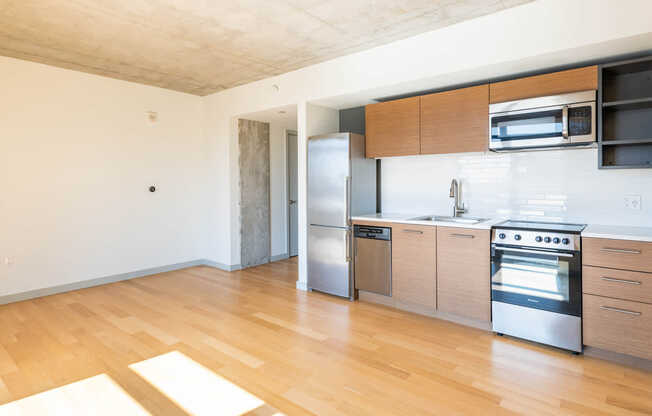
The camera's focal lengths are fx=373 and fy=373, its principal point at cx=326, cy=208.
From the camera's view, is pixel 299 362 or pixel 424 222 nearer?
pixel 299 362

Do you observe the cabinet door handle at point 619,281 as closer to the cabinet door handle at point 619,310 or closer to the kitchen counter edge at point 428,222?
the cabinet door handle at point 619,310

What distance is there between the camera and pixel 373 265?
4008 mm

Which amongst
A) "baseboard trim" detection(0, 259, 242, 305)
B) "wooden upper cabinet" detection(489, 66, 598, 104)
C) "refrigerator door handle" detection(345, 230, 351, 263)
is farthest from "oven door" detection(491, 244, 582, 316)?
"baseboard trim" detection(0, 259, 242, 305)

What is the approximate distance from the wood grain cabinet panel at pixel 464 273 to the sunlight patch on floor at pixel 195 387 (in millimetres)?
1979

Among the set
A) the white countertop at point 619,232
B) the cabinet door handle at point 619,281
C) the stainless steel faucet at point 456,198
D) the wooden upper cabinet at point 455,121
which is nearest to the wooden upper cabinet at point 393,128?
the wooden upper cabinet at point 455,121

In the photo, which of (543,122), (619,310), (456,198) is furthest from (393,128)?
(619,310)

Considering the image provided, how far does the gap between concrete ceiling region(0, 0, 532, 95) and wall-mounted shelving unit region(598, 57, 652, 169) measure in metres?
1.01

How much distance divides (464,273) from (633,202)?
4.71 feet

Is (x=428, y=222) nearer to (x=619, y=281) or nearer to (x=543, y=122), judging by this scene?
(x=543, y=122)

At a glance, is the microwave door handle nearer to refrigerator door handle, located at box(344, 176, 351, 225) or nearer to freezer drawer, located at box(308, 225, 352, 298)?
refrigerator door handle, located at box(344, 176, 351, 225)

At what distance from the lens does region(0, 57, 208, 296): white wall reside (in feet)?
13.9

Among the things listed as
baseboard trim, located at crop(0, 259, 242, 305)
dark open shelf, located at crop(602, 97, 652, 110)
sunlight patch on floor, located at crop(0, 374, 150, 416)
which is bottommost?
sunlight patch on floor, located at crop(0, 374, 150, 416)

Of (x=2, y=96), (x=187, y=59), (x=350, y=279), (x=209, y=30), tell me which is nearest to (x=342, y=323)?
(x=350, y=279)

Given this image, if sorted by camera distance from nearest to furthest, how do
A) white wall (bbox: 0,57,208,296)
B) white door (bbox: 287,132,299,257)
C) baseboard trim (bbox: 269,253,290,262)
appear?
1. white wall (bbox: 0,57,208,296)
2. baseboard trim (bbox: 269,253,290,262)
3. white door (bbox: 287,132,299,257)
